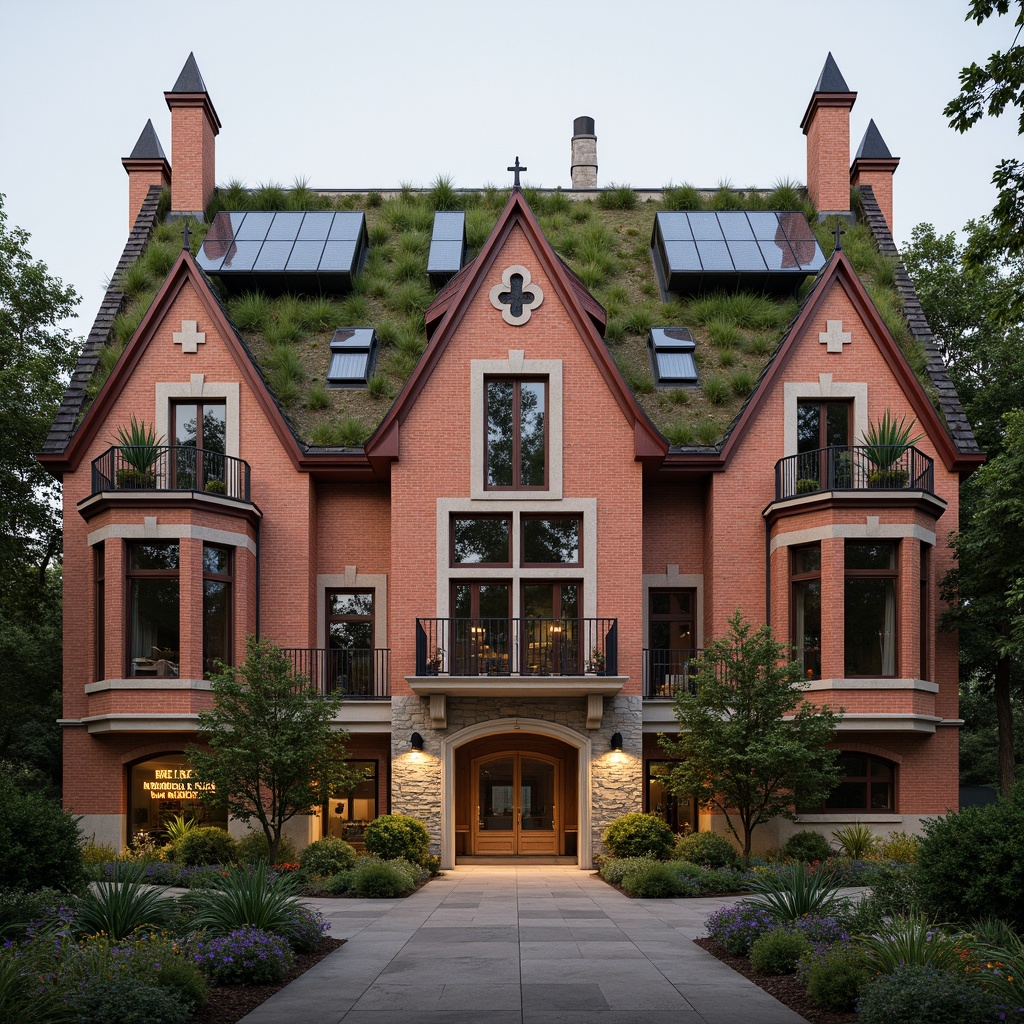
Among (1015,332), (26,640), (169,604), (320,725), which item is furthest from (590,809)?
(26,640)

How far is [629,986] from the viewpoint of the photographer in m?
11.8

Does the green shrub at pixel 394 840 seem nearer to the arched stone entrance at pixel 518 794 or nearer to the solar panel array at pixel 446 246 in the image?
the arched stone entrance at pixel 518 794

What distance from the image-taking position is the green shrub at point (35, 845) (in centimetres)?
1310

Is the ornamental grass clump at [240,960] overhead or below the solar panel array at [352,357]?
below

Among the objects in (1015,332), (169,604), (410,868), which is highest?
(1015,332)

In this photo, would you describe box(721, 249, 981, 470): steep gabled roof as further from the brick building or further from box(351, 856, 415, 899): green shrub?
box(351, 856, 415, 899): green shrub

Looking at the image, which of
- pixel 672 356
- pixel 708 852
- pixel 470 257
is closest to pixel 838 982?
pixel 708 852

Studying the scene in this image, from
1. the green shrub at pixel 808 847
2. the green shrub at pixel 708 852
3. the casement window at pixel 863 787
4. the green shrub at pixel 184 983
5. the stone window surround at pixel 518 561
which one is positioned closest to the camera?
the green shrub at pixel 184 983

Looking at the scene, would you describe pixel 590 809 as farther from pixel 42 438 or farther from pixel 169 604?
pixel 42 438

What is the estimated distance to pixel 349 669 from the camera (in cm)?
2672

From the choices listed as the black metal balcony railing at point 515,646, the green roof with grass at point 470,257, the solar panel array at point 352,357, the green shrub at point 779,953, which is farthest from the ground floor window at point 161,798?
the green shrub at point 779,953

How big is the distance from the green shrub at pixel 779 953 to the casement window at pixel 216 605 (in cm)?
1500

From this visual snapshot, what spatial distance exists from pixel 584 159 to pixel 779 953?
1157 inches

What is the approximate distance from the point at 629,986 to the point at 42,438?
74.9 ft
